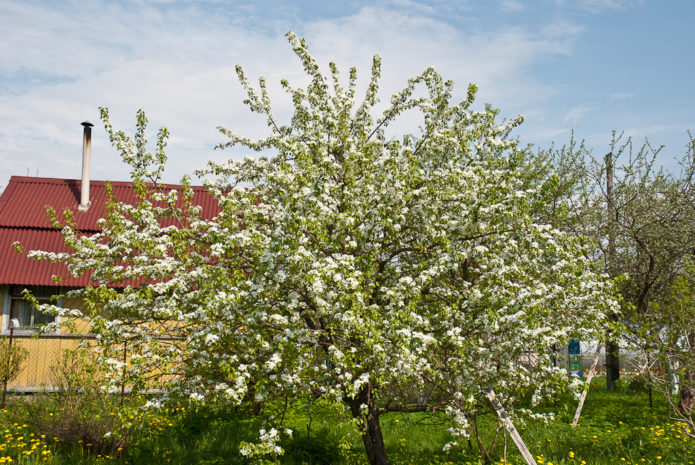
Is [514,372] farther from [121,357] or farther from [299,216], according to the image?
[121,357]

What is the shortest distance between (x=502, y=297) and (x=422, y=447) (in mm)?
5034

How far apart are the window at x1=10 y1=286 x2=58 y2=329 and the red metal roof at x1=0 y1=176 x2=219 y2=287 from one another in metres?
0.80

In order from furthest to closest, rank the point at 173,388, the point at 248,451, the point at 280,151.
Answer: the point at 280,151, the point at 173,388, the point at 248,451

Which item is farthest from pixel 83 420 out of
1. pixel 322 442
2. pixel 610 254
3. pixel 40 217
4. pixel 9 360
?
pixel 610 254

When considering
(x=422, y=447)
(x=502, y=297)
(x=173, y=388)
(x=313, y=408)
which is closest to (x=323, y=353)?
(x=173, y=388)

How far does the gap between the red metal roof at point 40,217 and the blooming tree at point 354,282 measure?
9734 mm

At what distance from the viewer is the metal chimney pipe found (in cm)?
1978

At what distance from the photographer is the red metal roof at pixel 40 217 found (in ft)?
57.4

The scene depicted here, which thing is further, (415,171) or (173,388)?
(415,171)

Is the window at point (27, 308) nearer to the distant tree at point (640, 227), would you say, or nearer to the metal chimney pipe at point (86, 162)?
the metal chimney pipe at point (86, 162)

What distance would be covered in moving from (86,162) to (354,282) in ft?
53.4

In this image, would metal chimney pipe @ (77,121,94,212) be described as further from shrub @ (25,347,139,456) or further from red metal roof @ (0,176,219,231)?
shrub @ (25,347,139,456)

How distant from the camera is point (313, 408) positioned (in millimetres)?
15188

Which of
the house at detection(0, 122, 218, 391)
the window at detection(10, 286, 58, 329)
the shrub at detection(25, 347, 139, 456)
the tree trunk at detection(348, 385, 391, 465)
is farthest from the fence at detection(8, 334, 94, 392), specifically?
the tree trunk at detection(348, 385, 391, 465)
